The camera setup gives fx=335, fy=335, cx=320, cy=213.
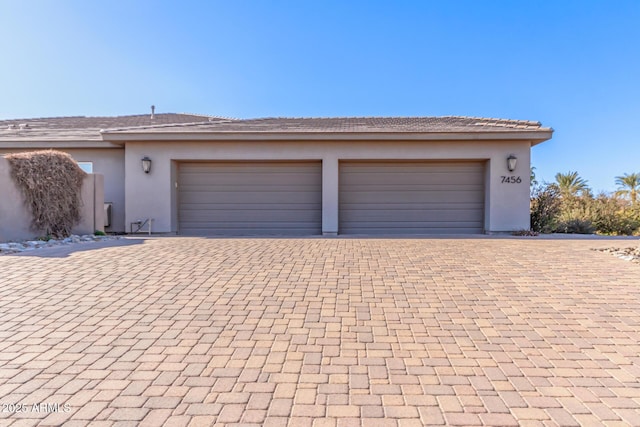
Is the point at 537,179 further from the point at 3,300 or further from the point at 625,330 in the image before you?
the point at 3,300

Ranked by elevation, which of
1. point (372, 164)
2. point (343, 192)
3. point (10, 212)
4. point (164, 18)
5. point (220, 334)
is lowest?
point (220, 334)

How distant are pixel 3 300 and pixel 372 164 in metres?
9.60

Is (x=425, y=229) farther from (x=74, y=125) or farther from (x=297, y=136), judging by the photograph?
(x=74, y=125)

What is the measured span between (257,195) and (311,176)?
6.48 ft

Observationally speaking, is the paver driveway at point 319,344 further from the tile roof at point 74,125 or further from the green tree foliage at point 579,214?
the tile roof at point 74,125

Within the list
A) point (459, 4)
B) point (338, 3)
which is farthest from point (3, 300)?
point (459, 4)

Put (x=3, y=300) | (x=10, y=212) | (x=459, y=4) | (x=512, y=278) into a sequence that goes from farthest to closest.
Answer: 1. (x=459, y=4)
2. (x=10, y=212)
3. (x=512, y=278)
4. (x=3, y=300)

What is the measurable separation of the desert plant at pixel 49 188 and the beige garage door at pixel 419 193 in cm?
799

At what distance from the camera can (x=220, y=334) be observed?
336cm

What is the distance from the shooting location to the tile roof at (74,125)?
39.5 ft

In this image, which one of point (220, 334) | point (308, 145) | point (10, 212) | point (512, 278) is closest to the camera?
point (220, 334)

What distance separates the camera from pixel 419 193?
448 inches

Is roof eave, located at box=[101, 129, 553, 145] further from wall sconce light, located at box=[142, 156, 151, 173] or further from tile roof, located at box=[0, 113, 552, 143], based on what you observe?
wall sconce light, located at box=[142, 156, 151, 173]

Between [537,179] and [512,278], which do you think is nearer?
[512,278]
